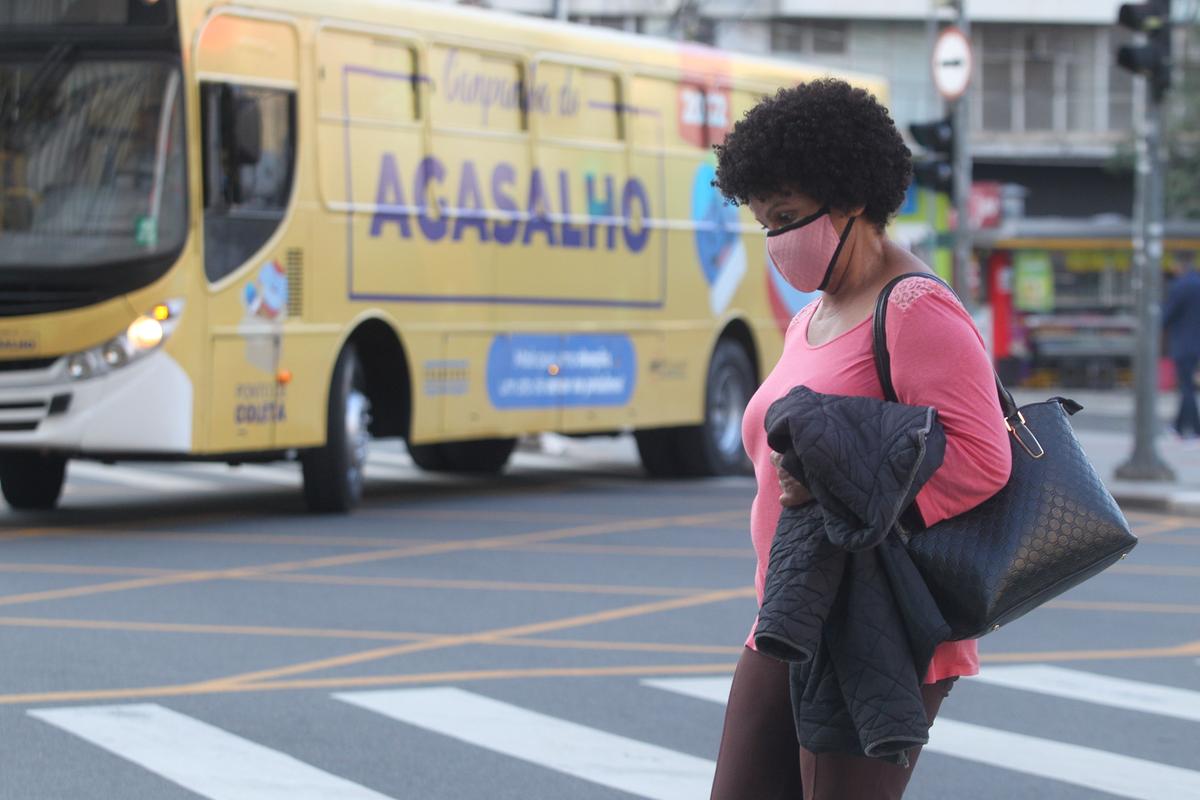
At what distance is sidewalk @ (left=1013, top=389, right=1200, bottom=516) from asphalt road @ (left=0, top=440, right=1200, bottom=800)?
6.31 ft

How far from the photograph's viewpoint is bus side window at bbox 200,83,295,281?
12.7 metres

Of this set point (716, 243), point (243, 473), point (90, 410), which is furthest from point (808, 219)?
point (243, 473)

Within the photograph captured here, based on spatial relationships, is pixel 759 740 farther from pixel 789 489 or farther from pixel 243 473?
pixel 243 473

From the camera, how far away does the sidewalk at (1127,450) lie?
52.0ft

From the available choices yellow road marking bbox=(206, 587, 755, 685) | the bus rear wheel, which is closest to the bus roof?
the bus rear wheel

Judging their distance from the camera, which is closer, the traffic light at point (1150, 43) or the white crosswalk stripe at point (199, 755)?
the white crosswalk stripe at point (199, 755)

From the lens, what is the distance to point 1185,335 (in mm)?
23125

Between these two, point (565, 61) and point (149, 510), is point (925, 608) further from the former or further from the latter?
point (565, 61)

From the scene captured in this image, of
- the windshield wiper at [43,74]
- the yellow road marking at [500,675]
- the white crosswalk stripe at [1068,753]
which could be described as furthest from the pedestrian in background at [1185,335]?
the yellow road marking at [500,675]

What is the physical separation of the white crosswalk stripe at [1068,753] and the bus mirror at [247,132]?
5902mm

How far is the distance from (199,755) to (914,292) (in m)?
3.91

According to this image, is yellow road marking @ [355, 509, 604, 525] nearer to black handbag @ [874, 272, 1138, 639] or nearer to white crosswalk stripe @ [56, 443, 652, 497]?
white crosswalk stripe @ [56, 443, 652, 497]

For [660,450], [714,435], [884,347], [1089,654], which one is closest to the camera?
[884,347]

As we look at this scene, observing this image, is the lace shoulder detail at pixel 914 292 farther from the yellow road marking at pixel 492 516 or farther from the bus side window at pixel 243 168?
the yellow road marking at pixel 492 516
